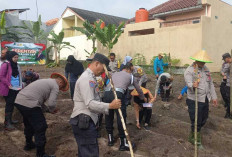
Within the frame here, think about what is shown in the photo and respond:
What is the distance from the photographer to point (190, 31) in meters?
12.0

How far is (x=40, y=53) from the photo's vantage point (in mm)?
16156

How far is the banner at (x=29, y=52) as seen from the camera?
46.8 ft

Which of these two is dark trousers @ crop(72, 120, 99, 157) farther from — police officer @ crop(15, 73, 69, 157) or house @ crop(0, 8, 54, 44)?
house @ crop(0, 8, 54, 44)

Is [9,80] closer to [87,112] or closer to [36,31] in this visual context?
[87,112]

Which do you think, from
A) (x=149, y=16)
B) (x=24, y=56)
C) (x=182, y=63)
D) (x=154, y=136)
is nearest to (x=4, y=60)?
(x=154, y=136)

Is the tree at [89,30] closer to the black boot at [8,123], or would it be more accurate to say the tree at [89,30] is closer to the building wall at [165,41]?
the building wall at [165,41]

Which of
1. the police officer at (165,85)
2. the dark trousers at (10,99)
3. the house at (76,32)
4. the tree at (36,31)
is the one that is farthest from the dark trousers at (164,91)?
the tree at (36,31)

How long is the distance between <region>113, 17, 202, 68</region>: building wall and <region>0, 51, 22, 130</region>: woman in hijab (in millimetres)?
9641

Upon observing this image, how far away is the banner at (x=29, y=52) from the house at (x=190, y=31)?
24.3 feet

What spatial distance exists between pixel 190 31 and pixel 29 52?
428 inches

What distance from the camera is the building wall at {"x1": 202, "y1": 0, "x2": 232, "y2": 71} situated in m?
11.9

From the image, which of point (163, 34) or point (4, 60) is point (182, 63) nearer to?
point (163, 34)

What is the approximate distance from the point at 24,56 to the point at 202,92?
13.5 m

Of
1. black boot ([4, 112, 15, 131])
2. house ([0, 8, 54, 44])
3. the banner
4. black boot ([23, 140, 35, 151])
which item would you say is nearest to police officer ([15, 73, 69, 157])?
black boot ([23, 140, 35, 151])
